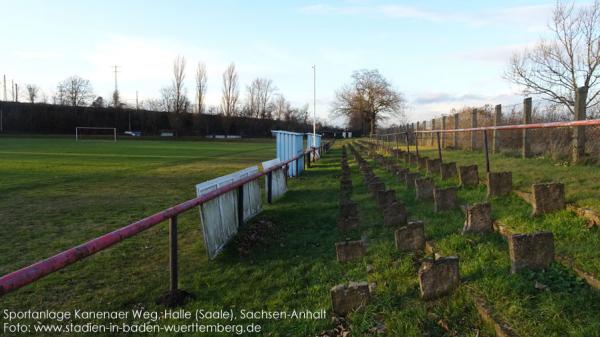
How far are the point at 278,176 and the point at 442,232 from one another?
580 cm

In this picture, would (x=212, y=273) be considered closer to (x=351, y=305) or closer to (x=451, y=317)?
(x=351, y=305)

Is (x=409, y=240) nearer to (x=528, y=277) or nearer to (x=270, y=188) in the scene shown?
(x=528, y=277)

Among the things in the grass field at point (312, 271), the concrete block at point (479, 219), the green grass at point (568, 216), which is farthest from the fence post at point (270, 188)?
the concrete block at point (479, 219)

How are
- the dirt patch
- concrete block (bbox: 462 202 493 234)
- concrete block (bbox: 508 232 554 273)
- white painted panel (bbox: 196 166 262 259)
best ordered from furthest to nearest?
the dirt patch
white painted panel (bbox: 196 166 262 259)
concrete block (bbox: 462 202 493 234)
concrete block (bbox: 508 232 554 273)

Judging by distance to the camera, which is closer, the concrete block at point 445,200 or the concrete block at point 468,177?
the concrete block at point 445,200

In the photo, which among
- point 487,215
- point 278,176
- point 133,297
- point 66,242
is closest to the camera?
point 133,297

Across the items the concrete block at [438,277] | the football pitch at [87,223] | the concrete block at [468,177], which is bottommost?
the football pitch at [87,223]

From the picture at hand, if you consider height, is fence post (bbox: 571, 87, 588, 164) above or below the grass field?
above

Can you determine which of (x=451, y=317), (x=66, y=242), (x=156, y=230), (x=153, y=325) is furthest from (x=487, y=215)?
(x=66, y=242)

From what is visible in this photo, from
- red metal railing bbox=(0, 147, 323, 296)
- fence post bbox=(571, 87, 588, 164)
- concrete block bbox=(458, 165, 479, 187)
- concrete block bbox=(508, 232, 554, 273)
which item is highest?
fence post bbox=(571, 87, 588, 164)

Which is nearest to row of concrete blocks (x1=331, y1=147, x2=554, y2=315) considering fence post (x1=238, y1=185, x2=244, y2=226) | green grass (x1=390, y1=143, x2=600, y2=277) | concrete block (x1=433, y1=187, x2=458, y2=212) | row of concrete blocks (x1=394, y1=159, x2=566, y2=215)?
green grass (x1=390, y1=143, x2=600, y2=277)

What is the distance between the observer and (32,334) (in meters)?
3.35

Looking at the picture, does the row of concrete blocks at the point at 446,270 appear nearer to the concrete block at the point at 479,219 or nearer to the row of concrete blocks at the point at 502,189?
the concrete block at the point at 479,219

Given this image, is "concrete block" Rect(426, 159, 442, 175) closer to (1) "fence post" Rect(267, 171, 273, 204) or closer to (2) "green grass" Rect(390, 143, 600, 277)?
(2) "green grass" Rect(390, 143, 600, 277)
